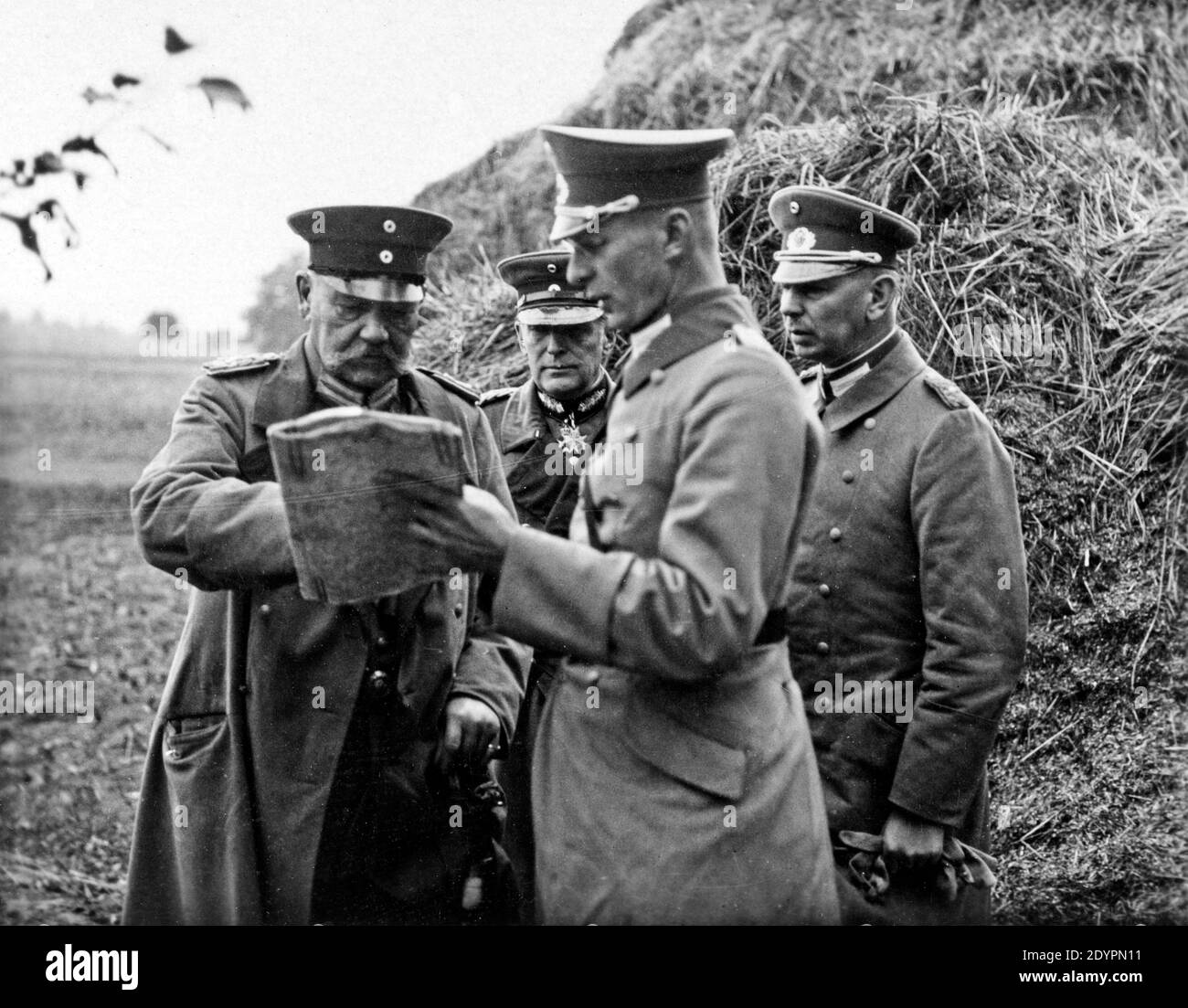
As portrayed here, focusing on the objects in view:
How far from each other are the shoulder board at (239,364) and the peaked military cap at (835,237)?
1.22 m

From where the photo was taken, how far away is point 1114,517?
432 cm

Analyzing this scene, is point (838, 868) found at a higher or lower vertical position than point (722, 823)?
lower

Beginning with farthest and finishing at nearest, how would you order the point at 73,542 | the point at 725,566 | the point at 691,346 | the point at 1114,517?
the point at 73,542 → the point at 1114,517 → the point at 691,346 → the point at 725,566

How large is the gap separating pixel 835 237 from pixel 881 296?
18 cm

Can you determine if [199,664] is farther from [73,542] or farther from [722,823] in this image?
[73,542]

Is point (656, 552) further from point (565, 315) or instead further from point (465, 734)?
point (565, 315)

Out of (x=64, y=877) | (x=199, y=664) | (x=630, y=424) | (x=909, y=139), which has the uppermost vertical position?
(x=909, y=139)

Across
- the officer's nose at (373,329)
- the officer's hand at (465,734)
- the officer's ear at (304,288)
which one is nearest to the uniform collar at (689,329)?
the officer's nose at (373,329)

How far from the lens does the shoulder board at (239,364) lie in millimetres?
3002

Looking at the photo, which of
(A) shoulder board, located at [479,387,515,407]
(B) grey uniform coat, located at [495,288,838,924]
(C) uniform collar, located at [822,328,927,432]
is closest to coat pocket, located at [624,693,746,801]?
(B) grey uniform coat, located at [495,288,838,924]

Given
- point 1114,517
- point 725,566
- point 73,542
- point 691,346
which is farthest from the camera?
point 73,542

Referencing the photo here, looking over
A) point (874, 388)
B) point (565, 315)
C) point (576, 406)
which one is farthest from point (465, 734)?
point (565, 315)

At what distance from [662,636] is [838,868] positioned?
1.19m

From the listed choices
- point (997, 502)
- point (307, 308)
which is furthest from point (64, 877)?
point (997, 502)
